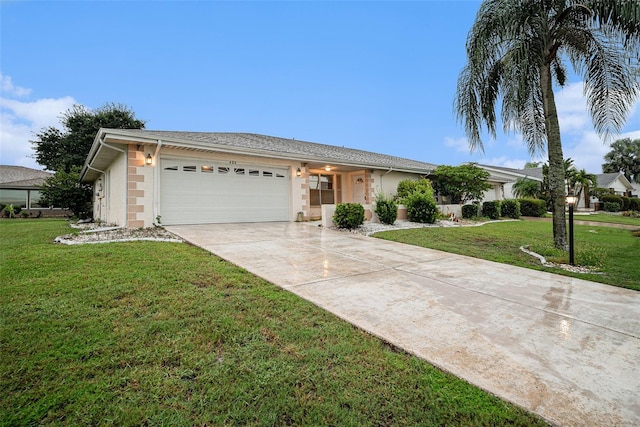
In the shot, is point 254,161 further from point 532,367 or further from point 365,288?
point 532,367

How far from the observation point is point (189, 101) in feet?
86.0

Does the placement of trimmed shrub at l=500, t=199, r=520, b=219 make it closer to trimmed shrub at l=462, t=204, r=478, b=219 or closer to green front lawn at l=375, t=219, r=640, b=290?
trimmed shrub at l=462, t=204, r=478, b=219

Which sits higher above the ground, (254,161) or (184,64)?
(184,64)

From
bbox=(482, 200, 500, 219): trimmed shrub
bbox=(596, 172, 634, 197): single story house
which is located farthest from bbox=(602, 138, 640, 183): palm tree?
bbox=(482, 200, 500, 219): trimmed shrub

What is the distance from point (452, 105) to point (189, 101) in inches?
999

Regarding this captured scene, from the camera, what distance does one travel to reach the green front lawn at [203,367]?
1546 millimetres

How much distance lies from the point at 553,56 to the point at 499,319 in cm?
713

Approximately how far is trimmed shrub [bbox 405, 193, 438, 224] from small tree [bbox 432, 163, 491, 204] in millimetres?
3817

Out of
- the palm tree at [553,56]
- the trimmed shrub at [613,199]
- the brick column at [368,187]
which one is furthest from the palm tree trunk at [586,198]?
the palm tree at [553,56]

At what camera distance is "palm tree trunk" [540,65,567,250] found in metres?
6.33

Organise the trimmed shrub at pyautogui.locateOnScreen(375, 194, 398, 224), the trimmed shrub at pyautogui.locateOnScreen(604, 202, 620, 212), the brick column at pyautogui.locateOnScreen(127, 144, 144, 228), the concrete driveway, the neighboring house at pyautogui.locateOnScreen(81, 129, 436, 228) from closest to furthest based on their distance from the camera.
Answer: the concrete driveway
the brick column at pyautogui.locateOnScreen(127, 144, 144, 228)
the neighboring house at pyautogui.locateOnScreen(81, 129, 436, 228)
the trimmed shrub at pyautogui.locateOnScreen(375, 194, 398, 224)
the trimmed shrub at pyautogui.locateOnScreen(604, 202, 620, 212)

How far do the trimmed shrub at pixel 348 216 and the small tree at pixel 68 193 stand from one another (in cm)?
1553

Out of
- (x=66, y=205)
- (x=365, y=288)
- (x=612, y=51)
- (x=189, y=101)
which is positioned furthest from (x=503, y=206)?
(x=189, y=101)

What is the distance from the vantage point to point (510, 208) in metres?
16.5
